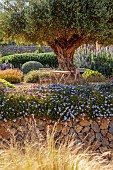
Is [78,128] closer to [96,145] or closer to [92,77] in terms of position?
[96,145]

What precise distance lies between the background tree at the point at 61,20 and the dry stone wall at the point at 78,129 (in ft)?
12.9

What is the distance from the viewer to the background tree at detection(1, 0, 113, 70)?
862 centimetres

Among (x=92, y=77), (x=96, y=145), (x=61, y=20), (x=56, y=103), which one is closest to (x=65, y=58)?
(x=61, y=20)

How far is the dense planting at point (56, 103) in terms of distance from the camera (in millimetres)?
5281

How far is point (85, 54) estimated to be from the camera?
56.3 feet

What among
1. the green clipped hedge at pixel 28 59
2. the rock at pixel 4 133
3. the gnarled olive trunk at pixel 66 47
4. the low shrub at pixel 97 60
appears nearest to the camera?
the rock at pixel 4 133

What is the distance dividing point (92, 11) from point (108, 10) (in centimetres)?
43

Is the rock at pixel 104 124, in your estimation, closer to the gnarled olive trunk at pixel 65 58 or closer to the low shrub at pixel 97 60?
the gnarled olive trunk at pixel 65 58

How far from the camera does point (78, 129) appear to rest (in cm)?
530

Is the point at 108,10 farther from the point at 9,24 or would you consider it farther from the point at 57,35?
the point at 9,24

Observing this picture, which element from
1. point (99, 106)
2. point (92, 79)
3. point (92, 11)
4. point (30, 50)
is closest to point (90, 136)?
point (99, 106)

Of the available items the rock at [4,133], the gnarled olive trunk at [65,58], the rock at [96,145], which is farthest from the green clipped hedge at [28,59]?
the rock at [96,145]

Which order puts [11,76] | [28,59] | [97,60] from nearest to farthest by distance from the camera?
[11,76]
[97,60]
[28,59]

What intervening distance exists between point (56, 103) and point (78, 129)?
21.6 inches
